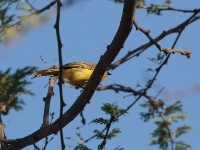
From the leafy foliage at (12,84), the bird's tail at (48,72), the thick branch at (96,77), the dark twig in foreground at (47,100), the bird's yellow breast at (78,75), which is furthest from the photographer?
the bird's yellow breast at (78,75)

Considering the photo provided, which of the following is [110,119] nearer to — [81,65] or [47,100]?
[47,100]

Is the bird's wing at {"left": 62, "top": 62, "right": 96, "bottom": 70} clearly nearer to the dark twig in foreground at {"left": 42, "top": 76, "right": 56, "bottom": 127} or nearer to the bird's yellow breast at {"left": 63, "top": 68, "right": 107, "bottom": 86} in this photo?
the bird's yellow breast at {"left": 63, "top": 68, "right": 107, "bottom": 86}

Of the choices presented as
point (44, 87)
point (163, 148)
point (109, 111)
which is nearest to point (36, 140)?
point (109, 111)

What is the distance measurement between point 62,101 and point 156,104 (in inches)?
147

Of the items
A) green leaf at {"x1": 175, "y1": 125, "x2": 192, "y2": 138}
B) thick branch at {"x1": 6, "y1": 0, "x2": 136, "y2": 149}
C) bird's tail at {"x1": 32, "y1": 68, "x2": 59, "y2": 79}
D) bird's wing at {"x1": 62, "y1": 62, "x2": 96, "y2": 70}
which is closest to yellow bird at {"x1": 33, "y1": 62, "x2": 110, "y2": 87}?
bird's wing at {"x1": 62, "y1": 62, "x2": 96, "y2": 70}

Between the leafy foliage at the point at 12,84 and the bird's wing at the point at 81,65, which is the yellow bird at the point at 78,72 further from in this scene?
the leafy foliage at the point at 12,84

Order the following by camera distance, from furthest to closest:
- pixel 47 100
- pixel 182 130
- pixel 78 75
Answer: pixel 182 130 → pixel 78 75 → pixel 47 100

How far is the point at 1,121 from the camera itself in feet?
12.5

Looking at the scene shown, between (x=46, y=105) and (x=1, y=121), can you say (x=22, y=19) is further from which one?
(x=1, y=121)

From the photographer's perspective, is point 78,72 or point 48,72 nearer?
point 48,72

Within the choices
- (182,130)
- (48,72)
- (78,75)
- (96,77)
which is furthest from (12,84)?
(182,130)

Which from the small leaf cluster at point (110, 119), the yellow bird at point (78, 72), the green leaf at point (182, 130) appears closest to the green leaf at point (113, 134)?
the small leaf cluster at point (110, 119)

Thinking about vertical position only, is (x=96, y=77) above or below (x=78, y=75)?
below

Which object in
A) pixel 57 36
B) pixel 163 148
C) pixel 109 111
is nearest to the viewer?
pixel 57 36
